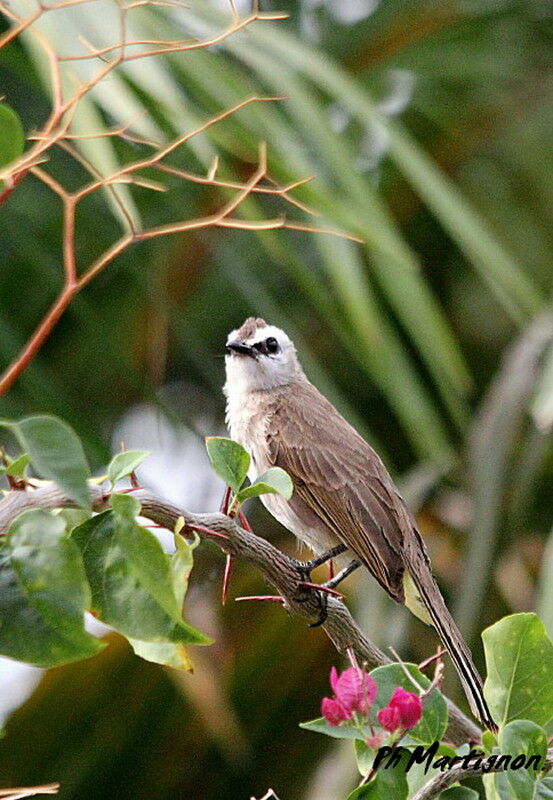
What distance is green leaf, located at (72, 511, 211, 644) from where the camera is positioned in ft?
3.69

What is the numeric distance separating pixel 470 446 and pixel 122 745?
1.25 meters

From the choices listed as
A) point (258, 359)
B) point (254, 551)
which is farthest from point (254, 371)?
point (254, 551)

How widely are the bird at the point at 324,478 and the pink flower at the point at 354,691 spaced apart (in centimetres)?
90

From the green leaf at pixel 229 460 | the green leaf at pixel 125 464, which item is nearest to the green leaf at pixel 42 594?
the green leaf at pixel 125 464

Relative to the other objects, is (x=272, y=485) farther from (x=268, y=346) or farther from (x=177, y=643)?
(x=268, y=346)

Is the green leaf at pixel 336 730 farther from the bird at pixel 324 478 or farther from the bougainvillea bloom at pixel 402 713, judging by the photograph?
the bird at pixel 324 478

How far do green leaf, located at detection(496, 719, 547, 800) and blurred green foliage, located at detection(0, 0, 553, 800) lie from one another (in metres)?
0.98

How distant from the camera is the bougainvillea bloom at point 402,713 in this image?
123cm

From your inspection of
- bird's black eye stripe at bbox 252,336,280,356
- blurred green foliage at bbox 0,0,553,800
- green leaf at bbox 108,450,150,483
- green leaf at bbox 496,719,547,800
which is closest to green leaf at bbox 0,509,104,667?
green leaf at bbox 108,450,150,483

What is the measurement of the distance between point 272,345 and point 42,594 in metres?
2.10

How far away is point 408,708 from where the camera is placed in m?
1.23

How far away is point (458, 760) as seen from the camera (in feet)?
4.26

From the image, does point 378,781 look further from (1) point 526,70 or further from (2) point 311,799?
(1) point 526,70

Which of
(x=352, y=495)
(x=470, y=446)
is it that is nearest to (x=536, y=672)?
(x=352, y=495)
